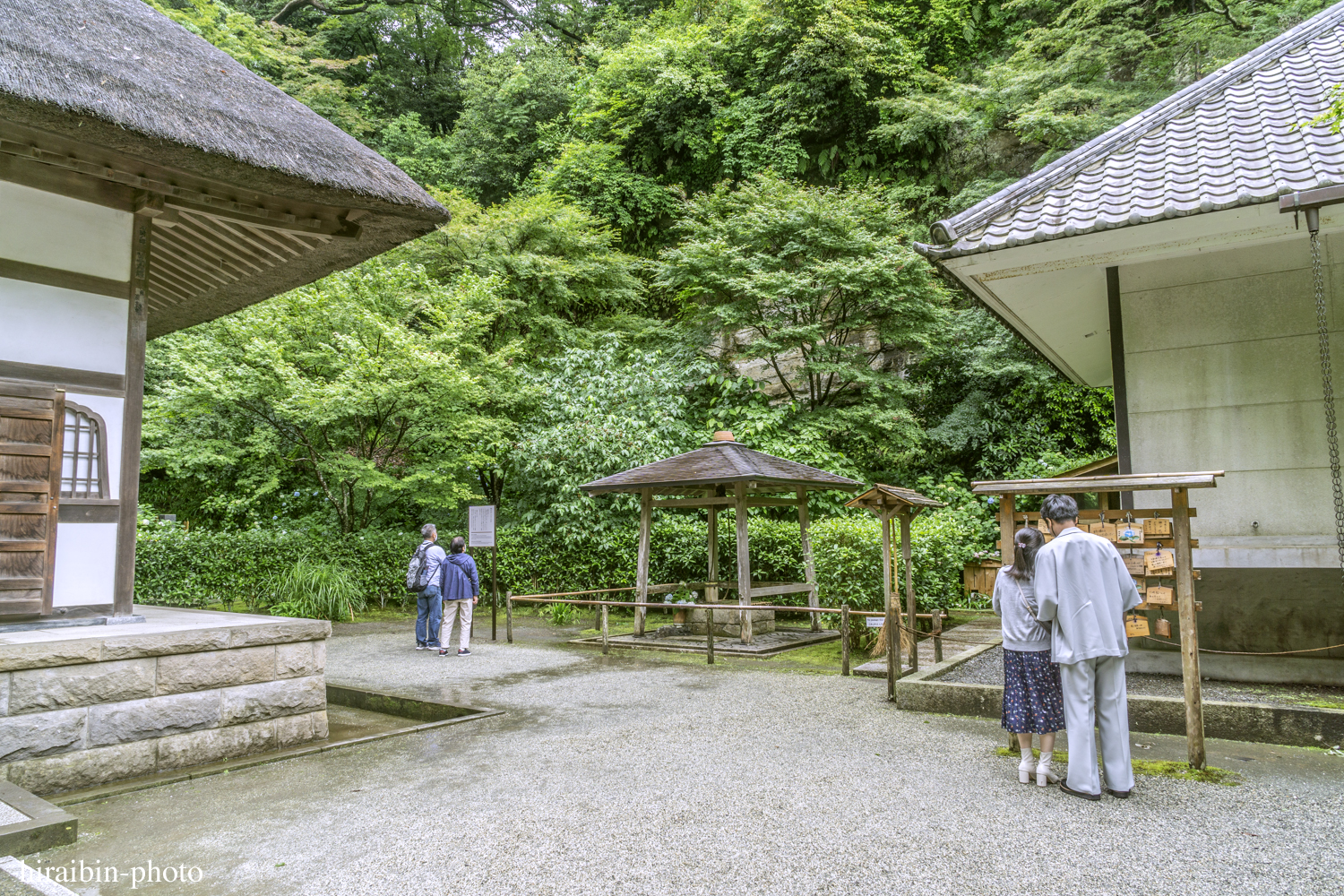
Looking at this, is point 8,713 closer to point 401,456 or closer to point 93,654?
point 93,654

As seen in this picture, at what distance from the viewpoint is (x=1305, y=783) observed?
4.18 m

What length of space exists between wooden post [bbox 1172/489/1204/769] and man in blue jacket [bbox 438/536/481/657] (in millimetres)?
7436

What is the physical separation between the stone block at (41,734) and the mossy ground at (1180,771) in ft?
18.4

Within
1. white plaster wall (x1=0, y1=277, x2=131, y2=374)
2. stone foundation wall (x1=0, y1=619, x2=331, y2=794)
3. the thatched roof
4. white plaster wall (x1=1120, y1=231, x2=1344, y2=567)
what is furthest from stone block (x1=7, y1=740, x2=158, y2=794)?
white plaster wall (x1=1120, y1=231, x2=1344, y2=567)

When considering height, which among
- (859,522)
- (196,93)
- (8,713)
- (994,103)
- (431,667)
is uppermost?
(994,103)

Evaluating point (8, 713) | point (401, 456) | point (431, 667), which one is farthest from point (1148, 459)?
point (401, 456)

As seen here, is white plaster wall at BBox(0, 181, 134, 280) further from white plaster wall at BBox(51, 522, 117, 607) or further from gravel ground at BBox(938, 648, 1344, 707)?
gravel ground at BBox(938, 648, 1344, 707)

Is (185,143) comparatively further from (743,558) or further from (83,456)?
(743,558)

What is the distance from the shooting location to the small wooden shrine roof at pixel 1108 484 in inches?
176

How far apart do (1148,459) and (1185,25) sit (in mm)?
12029

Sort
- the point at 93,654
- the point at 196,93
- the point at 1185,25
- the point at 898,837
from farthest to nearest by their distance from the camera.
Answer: the point at 1185,25 < the point at 196,93 < the point at 93,654 < the point at 898,837

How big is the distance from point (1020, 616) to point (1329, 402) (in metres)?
3.02

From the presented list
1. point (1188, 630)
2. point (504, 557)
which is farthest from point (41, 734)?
point (504, 557)

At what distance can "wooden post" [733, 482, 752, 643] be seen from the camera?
9.79 meters
